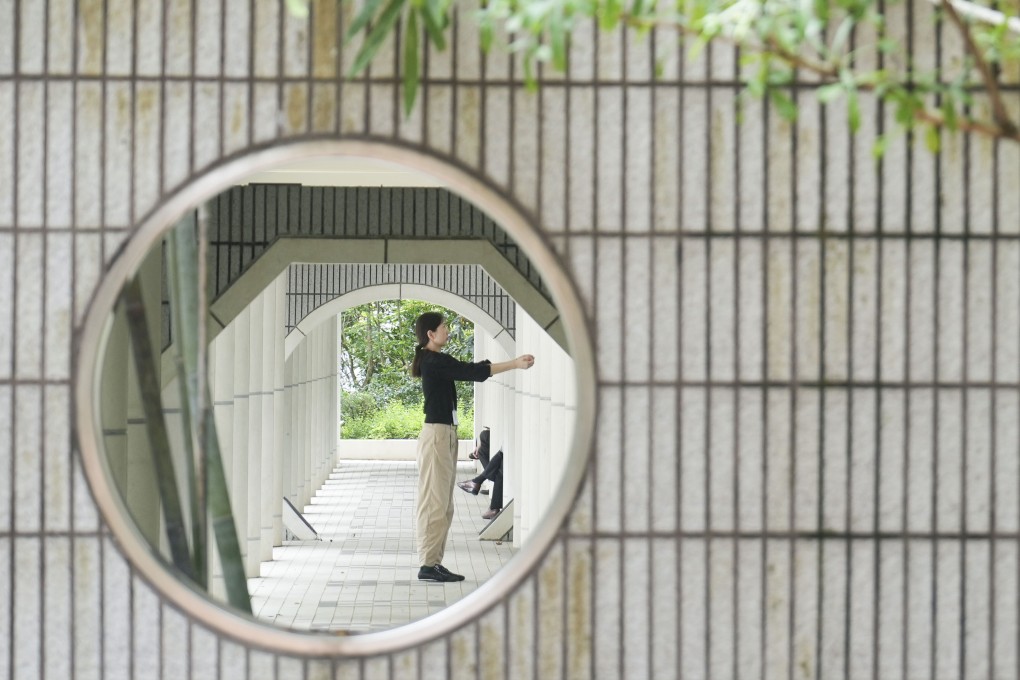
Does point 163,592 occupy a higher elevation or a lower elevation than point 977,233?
lower

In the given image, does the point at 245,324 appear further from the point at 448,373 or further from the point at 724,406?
the point at 724,406

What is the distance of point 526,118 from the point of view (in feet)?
12.2

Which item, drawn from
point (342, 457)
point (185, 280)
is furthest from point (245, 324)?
Result: point (342, 457)

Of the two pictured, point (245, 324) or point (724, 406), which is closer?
point (724, 406)

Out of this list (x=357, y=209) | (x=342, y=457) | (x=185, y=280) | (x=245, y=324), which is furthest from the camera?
(x=342, y=457)

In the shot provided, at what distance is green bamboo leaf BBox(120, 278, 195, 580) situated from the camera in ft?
13.7

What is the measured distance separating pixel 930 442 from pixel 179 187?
2.35 metres

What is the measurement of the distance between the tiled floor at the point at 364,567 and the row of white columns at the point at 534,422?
1.84 feet

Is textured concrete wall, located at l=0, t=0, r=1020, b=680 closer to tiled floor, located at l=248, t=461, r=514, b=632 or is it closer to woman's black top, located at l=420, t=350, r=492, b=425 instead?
tiled floor, located at l=248, t=461, r=514, b=632

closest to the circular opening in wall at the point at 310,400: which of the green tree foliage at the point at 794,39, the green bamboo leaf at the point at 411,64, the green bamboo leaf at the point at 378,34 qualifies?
the green bamboo leaf at the point at 411,64

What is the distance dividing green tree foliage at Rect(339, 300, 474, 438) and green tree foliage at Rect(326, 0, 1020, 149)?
21.9m

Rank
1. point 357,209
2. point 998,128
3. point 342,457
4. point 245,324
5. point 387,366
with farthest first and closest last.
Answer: point 387,366, point 342,457, point 245,324, point 357,209, point 998,128

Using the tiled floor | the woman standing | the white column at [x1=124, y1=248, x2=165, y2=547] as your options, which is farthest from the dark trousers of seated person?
the white column at [x1=124, y1=248, x2=165, y2=547]

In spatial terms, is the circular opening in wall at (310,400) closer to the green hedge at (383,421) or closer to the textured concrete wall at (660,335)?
the textured concrete wall at (660,335)
